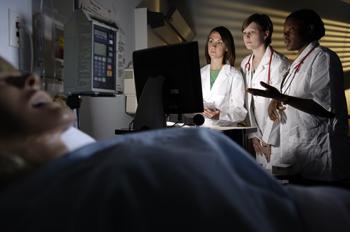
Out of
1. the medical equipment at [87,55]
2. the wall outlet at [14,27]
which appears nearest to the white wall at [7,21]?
the wall outlet at [14,27]

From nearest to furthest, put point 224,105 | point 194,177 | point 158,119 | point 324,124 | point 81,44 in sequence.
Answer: point 194,177, point 158,119, point 81,44, point 324,124, point 224,105

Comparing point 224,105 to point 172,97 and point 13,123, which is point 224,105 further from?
point 13,123

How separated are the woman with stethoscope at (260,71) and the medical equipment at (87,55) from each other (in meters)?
1.11

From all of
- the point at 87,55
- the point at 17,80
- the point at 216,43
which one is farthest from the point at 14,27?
the point at 216,43

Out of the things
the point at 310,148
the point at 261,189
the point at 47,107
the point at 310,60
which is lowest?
the point at 310,148

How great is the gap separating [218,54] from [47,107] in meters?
2.17

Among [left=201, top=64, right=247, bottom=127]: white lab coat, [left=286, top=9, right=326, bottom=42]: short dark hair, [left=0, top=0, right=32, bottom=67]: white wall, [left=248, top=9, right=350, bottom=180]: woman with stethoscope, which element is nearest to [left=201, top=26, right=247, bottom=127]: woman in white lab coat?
[left=201, top=64, right=247, bottom=127]: white lab coat

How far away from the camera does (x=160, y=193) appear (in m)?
0.38

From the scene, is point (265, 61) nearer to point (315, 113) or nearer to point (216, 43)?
point (216, 43)

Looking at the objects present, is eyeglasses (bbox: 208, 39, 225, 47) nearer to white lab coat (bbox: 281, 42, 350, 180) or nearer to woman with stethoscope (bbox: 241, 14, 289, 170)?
woman with stethoscope (bbox: 241, 14, 289, 170)

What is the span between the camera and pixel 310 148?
192 centimetres

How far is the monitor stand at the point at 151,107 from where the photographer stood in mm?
1535

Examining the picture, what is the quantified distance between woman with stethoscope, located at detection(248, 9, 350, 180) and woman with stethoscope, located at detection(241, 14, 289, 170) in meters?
0.36

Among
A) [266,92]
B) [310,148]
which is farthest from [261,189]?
[310,148]
